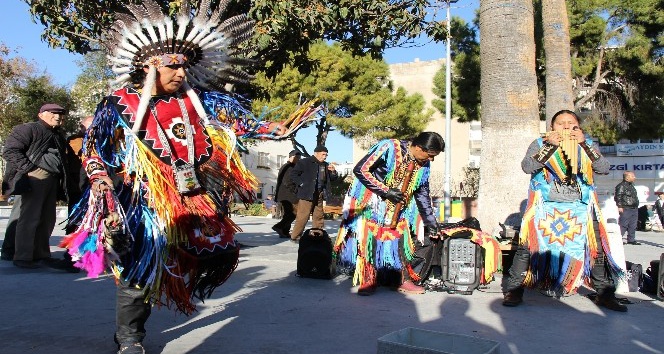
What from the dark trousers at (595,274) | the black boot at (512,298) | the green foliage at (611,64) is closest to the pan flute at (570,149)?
the dark trousers at (595,274)

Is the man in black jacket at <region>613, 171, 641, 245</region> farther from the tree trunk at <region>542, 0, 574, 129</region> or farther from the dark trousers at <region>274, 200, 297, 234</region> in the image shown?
the dark trousers at <region>274, 200, 297, 234</region>

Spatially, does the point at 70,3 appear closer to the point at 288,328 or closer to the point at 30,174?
the point at 30,174

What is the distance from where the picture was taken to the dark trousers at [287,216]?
11.6 metres

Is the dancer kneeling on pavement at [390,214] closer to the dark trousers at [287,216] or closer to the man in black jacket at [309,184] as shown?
the man in black jacket at [309,184]

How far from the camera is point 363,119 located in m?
32.2

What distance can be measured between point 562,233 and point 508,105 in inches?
105

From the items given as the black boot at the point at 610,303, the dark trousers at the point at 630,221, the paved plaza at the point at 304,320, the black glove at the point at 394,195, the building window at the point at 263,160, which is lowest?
the paved plaza at the point at 304,320

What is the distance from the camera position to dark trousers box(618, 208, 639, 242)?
12960mm

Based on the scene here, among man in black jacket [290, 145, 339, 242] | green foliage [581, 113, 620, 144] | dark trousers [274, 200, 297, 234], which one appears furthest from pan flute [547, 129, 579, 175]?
green foliage [581, 113, 620, 144]

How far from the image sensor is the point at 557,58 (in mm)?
10562

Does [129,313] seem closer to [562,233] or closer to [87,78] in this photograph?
[562,233]

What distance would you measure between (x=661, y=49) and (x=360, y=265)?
20729 mm

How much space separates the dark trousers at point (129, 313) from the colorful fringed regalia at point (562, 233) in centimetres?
334

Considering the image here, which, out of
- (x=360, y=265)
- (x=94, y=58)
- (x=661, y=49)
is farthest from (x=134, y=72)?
(x=94, y=58)
